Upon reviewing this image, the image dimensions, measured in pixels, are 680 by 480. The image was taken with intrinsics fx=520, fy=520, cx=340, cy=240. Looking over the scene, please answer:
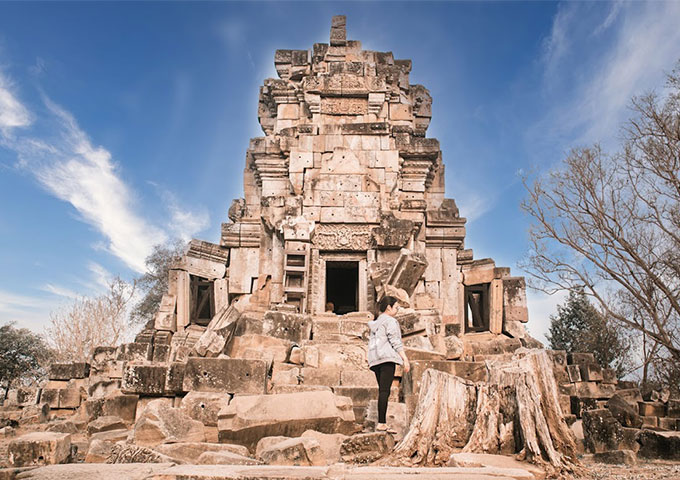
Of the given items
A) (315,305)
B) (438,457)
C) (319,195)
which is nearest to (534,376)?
(438,457)

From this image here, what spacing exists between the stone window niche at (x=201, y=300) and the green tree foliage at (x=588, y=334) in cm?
1414

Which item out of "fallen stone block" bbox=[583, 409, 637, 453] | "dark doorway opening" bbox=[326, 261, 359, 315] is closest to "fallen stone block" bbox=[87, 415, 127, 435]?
"fallen stone block" bbox=[583, 409, 637, 453]

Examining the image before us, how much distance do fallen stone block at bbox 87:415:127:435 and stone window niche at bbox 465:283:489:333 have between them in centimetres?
849

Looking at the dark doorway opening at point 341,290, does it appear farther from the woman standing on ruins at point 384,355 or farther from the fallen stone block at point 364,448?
the fallen stone block at point 364,448

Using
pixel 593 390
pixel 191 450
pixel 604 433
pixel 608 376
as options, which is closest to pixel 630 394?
pixel 608 376

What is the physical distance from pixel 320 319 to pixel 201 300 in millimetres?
4046

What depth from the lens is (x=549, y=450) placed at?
396cm

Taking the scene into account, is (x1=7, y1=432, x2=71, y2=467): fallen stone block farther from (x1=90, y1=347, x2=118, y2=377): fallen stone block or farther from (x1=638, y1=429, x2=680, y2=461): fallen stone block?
(x1=90, y1=347, x2=118, y2=377): fallen stone block

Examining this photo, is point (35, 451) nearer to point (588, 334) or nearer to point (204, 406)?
point (204, 406)

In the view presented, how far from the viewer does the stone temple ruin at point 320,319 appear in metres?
5.14

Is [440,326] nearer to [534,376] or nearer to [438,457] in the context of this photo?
[534,376]

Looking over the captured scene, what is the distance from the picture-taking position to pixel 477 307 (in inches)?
513

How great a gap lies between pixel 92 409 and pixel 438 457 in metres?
5.34

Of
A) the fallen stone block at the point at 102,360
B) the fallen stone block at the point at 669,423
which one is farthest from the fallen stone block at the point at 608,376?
the fallen stone block at the point at 102,360
